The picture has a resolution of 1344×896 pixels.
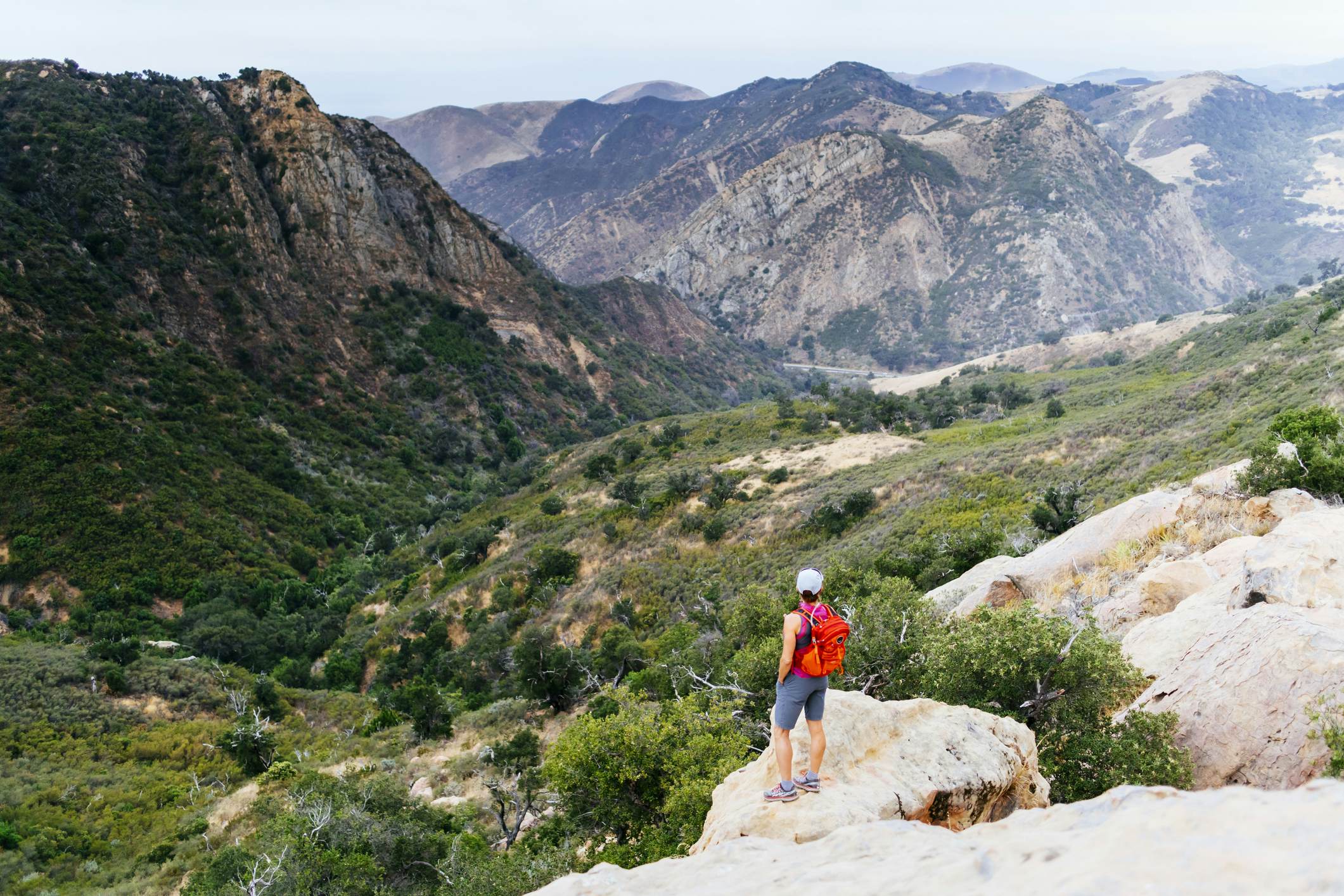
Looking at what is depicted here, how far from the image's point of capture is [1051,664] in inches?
397

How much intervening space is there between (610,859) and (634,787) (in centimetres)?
135

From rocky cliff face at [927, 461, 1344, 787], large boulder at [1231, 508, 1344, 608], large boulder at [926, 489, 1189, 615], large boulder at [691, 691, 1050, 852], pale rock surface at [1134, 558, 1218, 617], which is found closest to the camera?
large boulder at [691, 691, 1050, 852]

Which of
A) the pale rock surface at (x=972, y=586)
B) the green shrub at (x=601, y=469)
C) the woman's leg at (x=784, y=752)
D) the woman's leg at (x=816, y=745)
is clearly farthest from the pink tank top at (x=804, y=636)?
the green shrub at (x=601, y=469)

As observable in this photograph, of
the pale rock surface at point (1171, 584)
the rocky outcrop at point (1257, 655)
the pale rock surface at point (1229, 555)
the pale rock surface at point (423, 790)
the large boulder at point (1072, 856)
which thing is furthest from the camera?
the pale rock surface at point (423, 790)

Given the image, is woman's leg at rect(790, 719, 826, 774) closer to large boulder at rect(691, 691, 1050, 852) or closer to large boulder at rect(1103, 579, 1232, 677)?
large boulder at rect(691, 691, 1050, 852)

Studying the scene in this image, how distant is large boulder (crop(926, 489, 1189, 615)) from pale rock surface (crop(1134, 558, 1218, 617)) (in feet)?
10.2

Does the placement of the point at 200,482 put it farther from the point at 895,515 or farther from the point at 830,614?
the point at 830,614

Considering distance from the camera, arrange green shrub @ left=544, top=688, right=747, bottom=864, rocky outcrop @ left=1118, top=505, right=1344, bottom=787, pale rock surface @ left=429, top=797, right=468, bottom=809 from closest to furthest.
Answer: rocky outcrop @ left=1118, top=505, right=1344, bottom=787, green shrub @ left=544, top=688, right=747, bottom=864, pale rock surface @ left=429, top=797, right=468, bottom=809

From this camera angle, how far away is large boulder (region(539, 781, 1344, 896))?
162 inches

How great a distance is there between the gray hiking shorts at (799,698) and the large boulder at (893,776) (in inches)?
24.3

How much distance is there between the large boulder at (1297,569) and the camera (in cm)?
1079

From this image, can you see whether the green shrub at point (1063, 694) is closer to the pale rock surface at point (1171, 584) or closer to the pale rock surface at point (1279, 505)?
the pale rock surface at point (1171, 584)

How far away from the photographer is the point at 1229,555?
1415 centimetres

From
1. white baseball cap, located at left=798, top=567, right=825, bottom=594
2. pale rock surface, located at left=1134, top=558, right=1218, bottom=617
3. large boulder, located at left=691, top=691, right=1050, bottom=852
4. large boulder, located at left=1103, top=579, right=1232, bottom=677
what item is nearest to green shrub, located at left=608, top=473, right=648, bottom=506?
pale rock surface, located at left=1134, top=558, right=1218, bottom=617
